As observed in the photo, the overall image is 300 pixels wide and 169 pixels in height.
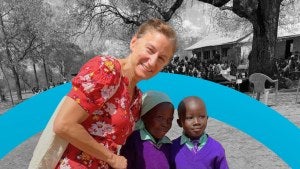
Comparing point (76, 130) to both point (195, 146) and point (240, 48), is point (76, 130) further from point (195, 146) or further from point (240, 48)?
point (240, 48)

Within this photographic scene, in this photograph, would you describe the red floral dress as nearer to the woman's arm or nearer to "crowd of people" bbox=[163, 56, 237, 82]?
the woman's arm

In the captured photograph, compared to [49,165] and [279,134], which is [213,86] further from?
[49,165]

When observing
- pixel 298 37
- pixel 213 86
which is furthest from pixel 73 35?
pixel 213 86

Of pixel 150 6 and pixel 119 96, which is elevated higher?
pixel 150 6

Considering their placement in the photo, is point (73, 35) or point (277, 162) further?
point (73, 35)

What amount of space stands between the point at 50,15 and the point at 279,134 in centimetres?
2569

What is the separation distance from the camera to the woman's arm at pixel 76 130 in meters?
1.57

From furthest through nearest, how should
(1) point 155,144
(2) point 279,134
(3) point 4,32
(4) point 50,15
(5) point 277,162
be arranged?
(4) point 50,15 < (3) point 4,32 < (5) point 277,162 < (2) point 279,134 < (1) point 155,144

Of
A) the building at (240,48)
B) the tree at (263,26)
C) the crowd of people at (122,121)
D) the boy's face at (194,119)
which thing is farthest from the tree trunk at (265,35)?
the crowd of people at (122,121)

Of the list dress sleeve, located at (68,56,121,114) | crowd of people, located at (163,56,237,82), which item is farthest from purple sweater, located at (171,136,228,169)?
crowd of people, located at (163,56,237,82)

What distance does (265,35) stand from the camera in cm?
1559

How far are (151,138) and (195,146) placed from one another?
30 cm

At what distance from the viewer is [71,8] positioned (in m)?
21.2

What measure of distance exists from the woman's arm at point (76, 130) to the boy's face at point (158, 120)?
53 centimetres
